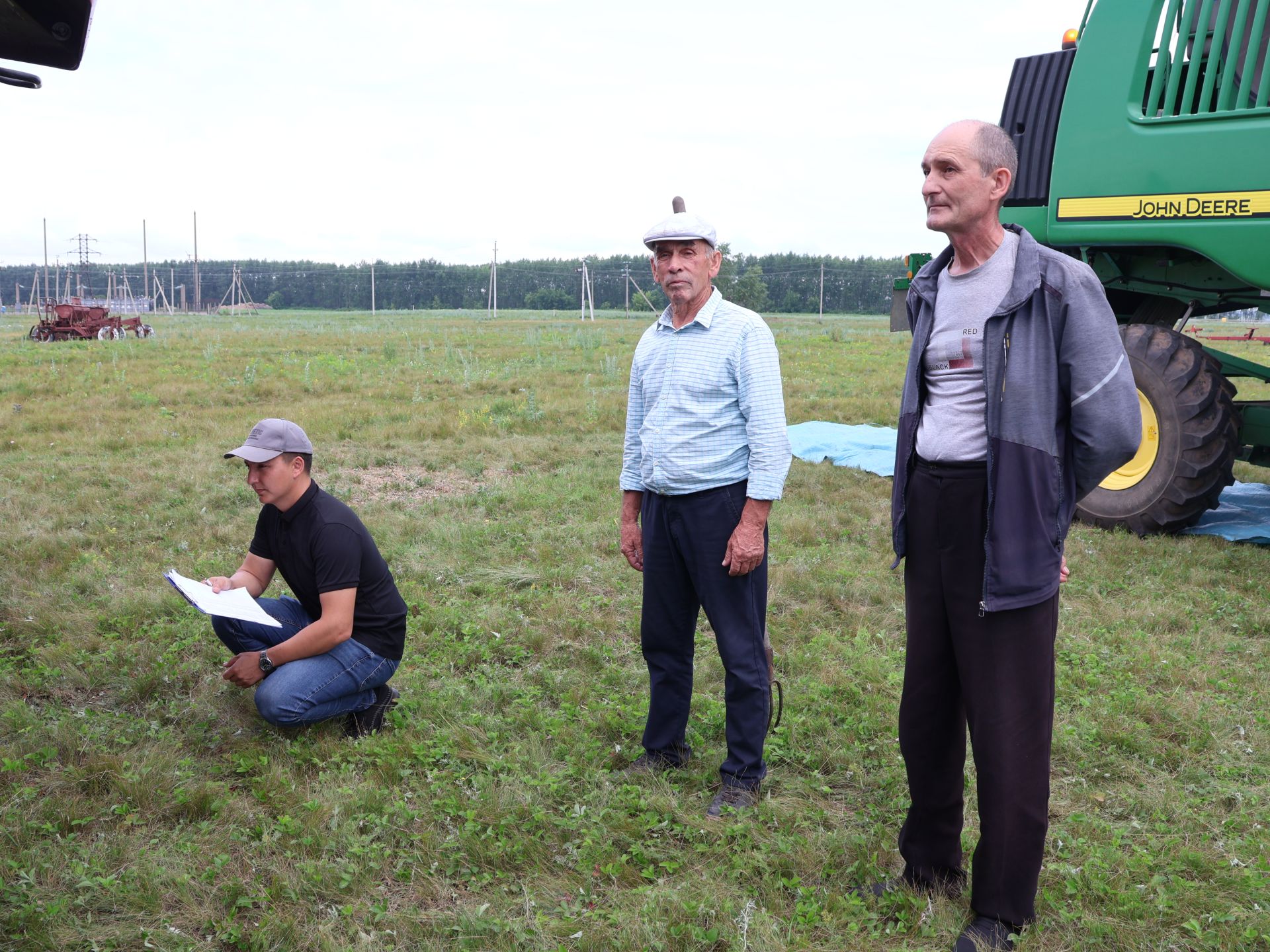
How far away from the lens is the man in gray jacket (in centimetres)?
233

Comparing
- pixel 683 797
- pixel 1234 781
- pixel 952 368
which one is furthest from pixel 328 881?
pixel 1234 781

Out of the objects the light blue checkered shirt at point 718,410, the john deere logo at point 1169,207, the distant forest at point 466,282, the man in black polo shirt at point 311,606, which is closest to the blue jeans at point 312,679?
the man in black polo shirt at point 311,606

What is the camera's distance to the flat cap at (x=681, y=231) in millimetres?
3145

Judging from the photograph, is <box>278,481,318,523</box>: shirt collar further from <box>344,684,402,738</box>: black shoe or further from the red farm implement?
the red farm implement

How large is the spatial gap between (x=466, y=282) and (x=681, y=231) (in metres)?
88.0

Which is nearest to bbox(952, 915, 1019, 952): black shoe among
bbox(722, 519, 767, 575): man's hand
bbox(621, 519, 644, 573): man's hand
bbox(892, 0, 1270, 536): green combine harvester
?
bbox(722, 519, 767, 575): man's hand

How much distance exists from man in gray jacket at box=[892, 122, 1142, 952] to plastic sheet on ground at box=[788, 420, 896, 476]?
5.98m

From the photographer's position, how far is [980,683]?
2.52 meters

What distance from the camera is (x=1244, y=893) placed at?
9.25ft

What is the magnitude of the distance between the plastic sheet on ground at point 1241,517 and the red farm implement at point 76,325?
28121 mm

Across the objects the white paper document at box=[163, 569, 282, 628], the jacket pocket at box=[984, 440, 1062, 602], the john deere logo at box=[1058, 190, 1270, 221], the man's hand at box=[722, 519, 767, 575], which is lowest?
the white paper document at box=[163, 569, 282, 628]

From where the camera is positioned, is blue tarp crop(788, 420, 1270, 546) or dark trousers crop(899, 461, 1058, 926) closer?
dark trousers crop(899, 461, 1058, 926)

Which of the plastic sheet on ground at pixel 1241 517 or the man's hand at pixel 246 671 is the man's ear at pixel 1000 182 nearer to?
the man's hand at pixel 246 671

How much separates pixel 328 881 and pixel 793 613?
307 cm
